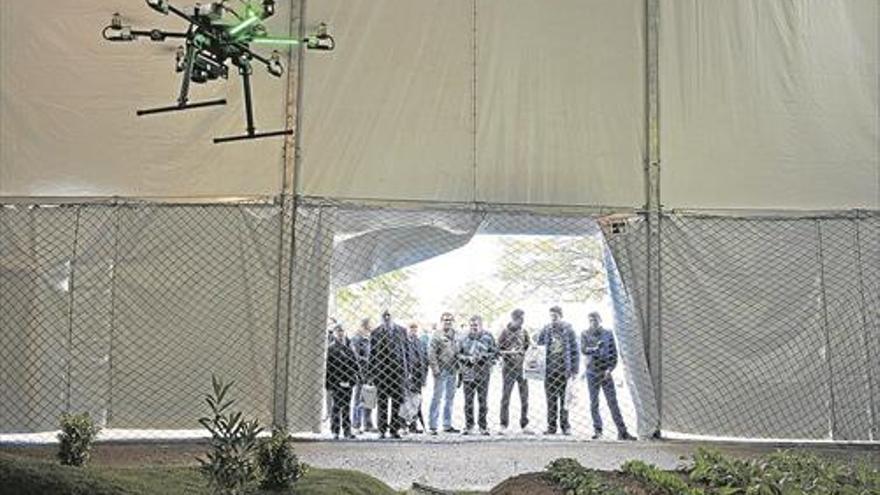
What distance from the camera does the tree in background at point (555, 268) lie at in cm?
657

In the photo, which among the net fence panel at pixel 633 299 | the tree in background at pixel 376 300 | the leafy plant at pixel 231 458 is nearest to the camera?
the leafy plant at pixel 231 458

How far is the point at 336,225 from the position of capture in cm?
598

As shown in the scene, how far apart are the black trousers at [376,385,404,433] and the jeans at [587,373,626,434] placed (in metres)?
1.52

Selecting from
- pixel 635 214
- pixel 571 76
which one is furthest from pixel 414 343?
pixel 571 76

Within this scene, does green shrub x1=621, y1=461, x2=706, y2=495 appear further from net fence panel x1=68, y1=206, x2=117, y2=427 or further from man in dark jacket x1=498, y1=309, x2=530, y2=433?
net fence panel x1=68, y1=206, x2=117, y2=427

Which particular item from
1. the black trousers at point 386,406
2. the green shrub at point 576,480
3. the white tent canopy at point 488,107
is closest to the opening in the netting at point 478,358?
the black trousers at point 386,406

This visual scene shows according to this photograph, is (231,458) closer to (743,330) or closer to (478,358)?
(478,358)

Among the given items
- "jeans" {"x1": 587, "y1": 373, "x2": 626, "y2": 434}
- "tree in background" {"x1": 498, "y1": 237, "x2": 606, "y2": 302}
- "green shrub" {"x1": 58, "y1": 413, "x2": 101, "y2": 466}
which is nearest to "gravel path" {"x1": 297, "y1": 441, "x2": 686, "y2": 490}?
"jeans" {"x1": 587, "y1": 373, "x2": 626, "y2": 434}

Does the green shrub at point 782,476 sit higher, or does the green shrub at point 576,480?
the green shrub at point 782,476

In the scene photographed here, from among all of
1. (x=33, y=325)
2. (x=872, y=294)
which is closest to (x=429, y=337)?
(x=33, y=325)

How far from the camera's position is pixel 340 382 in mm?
5922

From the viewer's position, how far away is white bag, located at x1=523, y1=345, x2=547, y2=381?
6.18 metres

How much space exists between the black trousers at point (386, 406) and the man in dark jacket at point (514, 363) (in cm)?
82

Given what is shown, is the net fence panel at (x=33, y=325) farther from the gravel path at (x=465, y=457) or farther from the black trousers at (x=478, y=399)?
the black trousers at (x=478, y=399)
